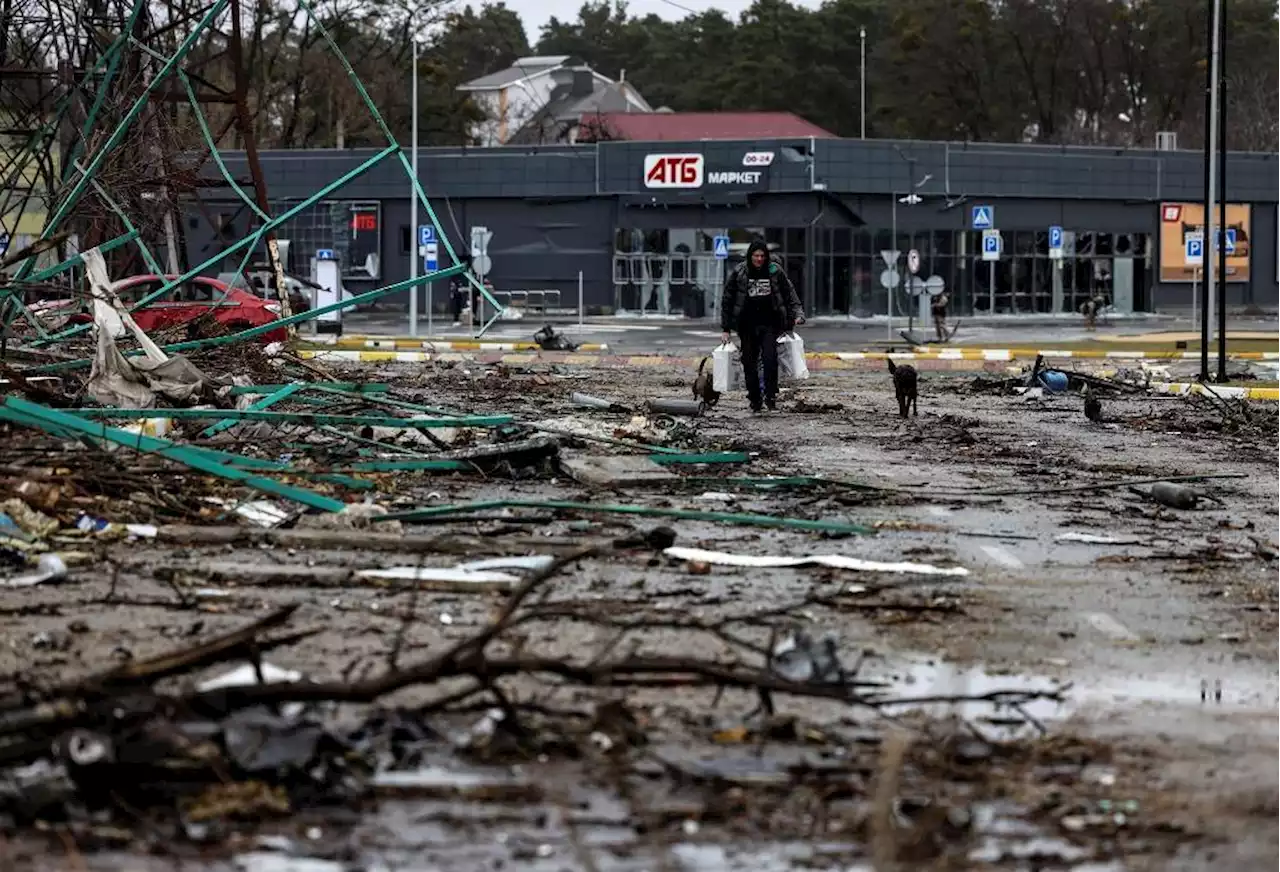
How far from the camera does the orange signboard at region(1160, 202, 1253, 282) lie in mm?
71000

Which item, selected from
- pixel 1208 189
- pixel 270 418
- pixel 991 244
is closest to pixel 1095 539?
pixel 270 418

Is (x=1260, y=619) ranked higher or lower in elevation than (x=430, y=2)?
lower

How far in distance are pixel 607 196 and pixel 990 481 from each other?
5376 cm

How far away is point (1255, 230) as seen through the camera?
73.4 metres

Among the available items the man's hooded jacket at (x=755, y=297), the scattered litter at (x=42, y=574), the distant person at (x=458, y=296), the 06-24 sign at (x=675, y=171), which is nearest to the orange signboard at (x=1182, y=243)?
the 06-24 sign at (x=675, y=171)

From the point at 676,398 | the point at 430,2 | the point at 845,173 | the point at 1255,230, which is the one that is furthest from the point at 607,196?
the point at 676,398

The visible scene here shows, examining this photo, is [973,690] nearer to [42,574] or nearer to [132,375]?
[42,574]

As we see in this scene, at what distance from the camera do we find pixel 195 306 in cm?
2725

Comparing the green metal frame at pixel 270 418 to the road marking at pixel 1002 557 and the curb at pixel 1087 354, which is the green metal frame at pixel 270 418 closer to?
the road marking at pixel 1002 557

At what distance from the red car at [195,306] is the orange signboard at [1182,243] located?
4261 centimetres

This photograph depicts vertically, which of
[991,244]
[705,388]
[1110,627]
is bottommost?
[1110,627]

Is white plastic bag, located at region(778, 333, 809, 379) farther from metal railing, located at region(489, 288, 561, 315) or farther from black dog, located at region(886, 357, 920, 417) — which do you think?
metal railing, located at region(489, 288, 561, 315)

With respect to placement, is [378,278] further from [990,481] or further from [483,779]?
[483,779]

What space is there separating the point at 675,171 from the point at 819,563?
2238 inches
